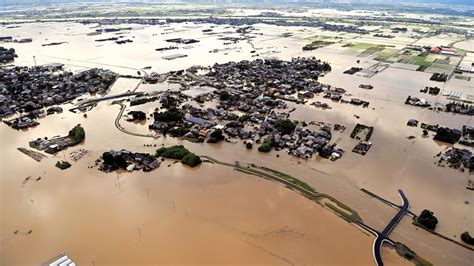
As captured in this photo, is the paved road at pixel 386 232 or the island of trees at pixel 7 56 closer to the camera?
the paved road at pixel 386 232

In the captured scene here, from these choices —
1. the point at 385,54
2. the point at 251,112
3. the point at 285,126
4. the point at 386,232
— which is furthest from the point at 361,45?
the point at 386,232

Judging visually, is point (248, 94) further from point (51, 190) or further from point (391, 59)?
point (391, 59)

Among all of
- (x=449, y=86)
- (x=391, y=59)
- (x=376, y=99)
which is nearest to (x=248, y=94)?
(x=376, y=99)

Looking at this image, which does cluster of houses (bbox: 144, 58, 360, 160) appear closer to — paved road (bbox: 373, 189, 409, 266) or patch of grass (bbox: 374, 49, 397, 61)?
paved road (bbox: 373, 189, 409, 266)

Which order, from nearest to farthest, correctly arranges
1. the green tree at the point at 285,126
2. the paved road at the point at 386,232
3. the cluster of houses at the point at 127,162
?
1. the paved road at the point at 386,232
2. the cluster of houses at the point at 127,162
3. the green tree at the point at 285,126

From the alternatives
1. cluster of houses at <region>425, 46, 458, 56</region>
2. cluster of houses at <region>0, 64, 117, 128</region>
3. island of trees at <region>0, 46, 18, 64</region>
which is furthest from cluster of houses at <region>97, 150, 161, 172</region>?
cluster of houses at <region>425, 46, 458, 56</region>

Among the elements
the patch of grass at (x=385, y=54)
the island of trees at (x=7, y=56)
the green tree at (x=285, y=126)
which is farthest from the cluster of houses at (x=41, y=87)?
the patch of grass at (x=385, y=54)

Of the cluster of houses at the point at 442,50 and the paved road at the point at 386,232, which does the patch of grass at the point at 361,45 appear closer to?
the cluster of houses at the point at 442,50
